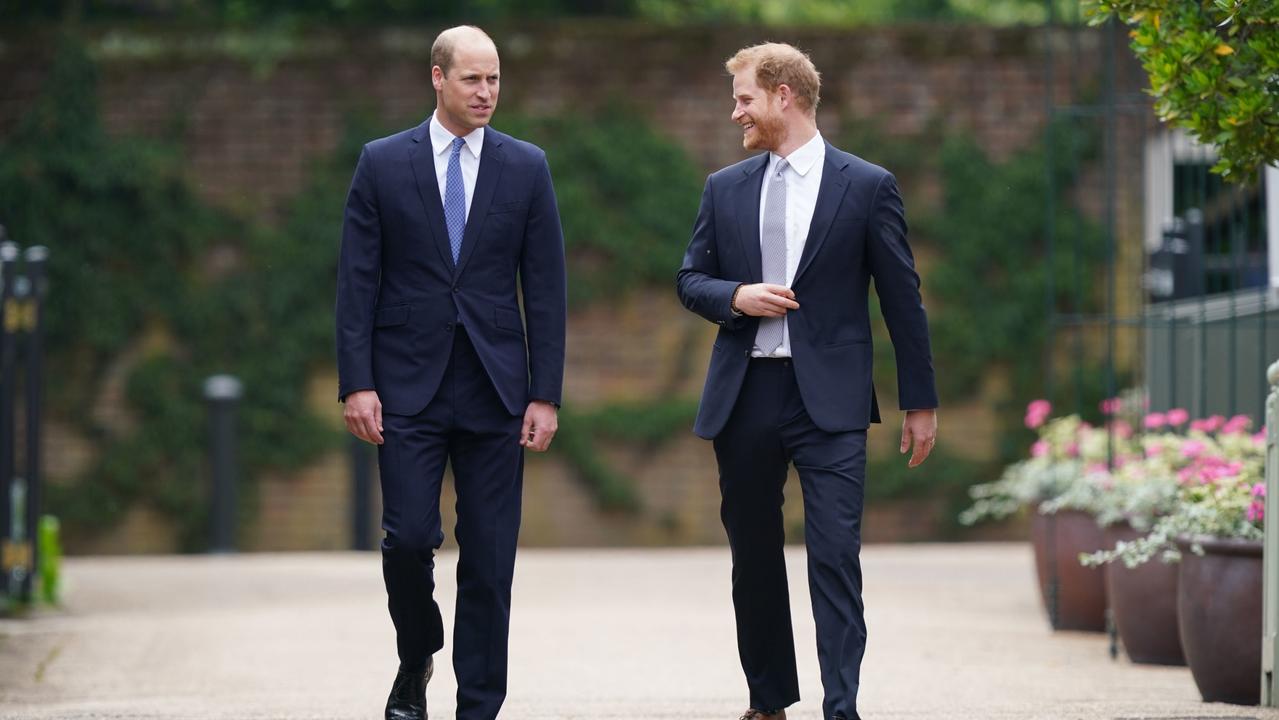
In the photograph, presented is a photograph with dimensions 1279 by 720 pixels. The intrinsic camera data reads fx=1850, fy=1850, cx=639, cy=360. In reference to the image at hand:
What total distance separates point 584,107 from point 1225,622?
29.0 feet

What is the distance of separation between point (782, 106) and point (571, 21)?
933 centimetres

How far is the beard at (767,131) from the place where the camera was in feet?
15.0

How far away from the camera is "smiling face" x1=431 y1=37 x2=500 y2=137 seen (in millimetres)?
4535

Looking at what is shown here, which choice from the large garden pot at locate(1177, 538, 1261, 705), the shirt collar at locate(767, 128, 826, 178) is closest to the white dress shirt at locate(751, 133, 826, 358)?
the shirt collar at locate(767, 128, 826, 178)

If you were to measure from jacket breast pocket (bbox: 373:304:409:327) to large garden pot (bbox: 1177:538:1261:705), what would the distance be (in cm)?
274

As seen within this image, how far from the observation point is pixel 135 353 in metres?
13.7

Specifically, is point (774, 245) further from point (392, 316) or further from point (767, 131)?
point (392, 316)

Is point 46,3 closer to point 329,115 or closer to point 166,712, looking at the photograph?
point 329,115

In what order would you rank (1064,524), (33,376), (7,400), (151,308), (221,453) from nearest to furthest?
(1064,524) → (7,400) → (33,376) → (221,453) → (151,308)

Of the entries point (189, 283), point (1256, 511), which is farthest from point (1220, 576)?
point (189, 283)

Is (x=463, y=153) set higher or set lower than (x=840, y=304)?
higher

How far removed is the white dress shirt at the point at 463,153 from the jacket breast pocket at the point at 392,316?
1.14ft

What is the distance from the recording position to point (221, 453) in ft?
43.1

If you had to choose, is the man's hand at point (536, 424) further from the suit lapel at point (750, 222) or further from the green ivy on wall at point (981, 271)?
the green ivy on wall at point (981, 271)
